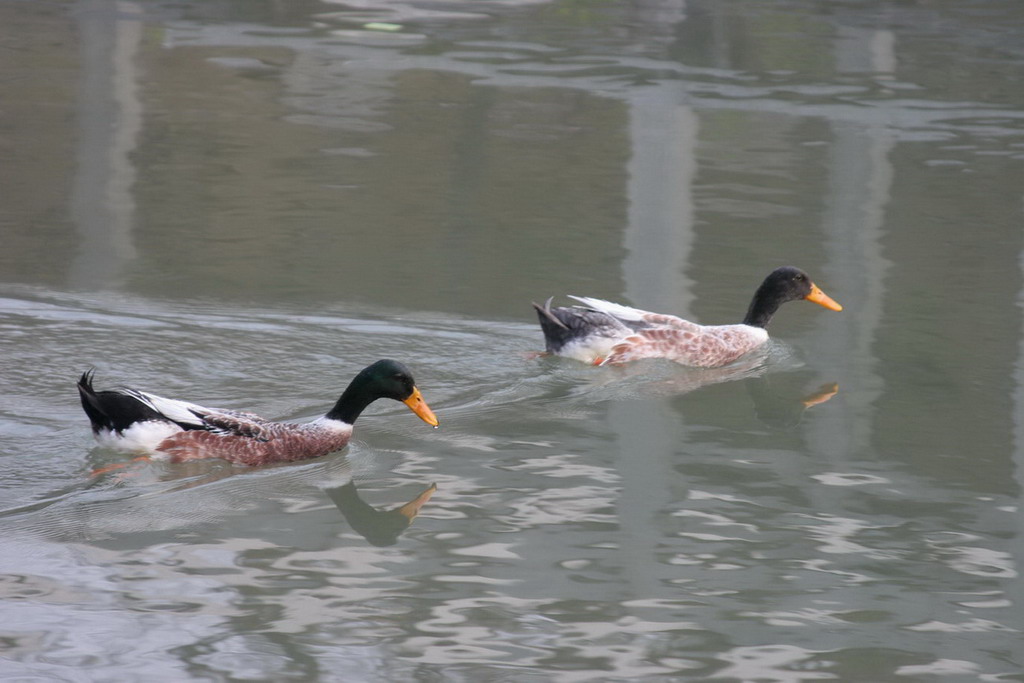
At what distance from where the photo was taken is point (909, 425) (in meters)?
7.80

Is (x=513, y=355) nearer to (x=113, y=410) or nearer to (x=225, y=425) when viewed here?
(x=225, y=425)

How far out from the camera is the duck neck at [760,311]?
926cm

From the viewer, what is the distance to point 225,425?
7.04m

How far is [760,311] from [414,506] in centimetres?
339

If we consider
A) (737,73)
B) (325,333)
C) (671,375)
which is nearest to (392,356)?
(325,333)

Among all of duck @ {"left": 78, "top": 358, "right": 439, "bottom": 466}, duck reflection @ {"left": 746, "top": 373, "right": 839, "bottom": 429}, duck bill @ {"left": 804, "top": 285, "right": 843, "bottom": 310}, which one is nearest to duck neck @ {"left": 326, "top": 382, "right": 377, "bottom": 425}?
duck @ {"left": 78, "top": 358, "right": 439, "bottom": 466}

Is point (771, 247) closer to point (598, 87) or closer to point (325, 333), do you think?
point (325, 333)

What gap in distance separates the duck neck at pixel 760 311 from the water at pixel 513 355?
220 millimetres

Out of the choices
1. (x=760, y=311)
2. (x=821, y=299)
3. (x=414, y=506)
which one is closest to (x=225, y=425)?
(x=414, y=506)

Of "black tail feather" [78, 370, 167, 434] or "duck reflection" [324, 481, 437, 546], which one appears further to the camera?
"black tail feather" [78, 370, 167, 434]

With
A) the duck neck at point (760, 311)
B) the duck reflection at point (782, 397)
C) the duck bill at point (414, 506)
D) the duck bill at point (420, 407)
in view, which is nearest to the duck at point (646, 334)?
the duck neck at point (760, 311)

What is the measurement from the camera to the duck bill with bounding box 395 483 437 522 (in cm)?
650

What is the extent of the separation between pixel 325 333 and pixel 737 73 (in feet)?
30.6

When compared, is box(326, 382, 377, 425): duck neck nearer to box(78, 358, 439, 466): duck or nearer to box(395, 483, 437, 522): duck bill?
box(78, 358, 439, 466): duck
